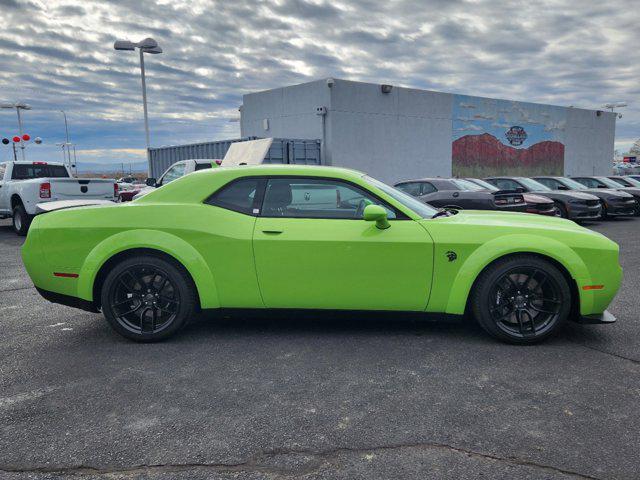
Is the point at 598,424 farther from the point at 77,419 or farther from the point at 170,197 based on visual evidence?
the point at 170,197

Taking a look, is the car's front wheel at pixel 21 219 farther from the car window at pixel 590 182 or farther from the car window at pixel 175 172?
the car window at pixel 590 182

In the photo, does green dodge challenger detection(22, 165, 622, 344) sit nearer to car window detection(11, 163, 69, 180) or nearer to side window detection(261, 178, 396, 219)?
side window detection(261, 178, 396, 219)

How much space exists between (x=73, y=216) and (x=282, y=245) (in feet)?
6.07

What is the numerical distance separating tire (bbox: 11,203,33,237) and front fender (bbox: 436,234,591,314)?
11414mm

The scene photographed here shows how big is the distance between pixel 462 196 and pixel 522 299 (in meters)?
7.67

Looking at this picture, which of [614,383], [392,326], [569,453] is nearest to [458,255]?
[392,326]

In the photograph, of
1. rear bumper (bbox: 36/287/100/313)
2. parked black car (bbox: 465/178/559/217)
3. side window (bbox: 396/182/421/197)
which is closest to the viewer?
rear bumper (bbox: 36/287/100/313)

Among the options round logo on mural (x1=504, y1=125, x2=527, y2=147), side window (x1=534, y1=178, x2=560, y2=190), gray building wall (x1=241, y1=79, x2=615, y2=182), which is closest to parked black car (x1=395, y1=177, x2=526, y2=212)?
side window (x1=534, y1=178, x2=560, y2=190)

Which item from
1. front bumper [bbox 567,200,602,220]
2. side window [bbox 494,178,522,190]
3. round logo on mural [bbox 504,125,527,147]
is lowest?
front bumper [bbox 567,200,602,220]

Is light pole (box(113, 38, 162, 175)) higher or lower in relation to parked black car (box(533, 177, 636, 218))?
higher

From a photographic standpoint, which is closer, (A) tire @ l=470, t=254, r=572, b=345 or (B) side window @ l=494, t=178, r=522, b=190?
(A) tire @ l=470, t=254, r=572, b=345

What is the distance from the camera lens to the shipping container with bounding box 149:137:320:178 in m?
17.2

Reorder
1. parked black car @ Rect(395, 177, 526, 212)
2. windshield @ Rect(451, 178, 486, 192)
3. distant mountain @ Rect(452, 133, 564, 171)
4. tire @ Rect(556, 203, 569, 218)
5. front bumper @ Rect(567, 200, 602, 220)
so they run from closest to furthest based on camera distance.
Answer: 1. parked black car @ Rect(395, 177, 526, 212)
2. windshield @ Rect(451, 178, 486, 192)
3. front bumper @ Rect(567, 200, 602, 220)
4. tire @ Rect(556, 203, 569, 218)
5. distant mountain @ Rect(452, 133, 564, 171)

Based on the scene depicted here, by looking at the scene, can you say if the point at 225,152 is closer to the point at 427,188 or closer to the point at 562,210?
the point at 427,188
